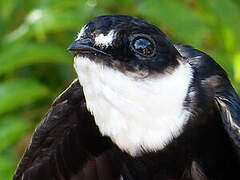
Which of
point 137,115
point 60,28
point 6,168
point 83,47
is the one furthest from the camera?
point 60,28

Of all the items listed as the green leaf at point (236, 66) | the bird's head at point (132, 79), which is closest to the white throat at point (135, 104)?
the bird's head at point (132, 79)

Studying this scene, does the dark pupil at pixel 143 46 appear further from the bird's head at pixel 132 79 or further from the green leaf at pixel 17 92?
the green leaf at pixel 17 92

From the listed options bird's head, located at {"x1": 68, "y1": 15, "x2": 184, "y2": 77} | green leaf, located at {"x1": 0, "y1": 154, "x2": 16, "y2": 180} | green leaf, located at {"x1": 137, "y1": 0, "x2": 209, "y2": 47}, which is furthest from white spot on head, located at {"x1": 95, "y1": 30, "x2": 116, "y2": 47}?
green leaf, located at {"x1": 0, "y1": 154, "x2": 16, "y2": 180}

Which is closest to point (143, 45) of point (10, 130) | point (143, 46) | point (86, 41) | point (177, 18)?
point (143, 46)

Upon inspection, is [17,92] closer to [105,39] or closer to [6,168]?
[6,168]

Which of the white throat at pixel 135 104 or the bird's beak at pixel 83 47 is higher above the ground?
the bird's beak at pixel 83 47

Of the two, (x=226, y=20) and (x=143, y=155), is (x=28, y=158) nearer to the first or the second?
(x=143, y=155)

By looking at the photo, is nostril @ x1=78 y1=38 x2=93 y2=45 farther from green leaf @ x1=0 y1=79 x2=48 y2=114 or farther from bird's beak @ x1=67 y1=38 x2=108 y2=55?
green leaf @ x1=0 y1=79 x2=48 y2=114

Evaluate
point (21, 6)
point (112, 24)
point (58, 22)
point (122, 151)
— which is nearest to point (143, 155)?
point (122, 151)
